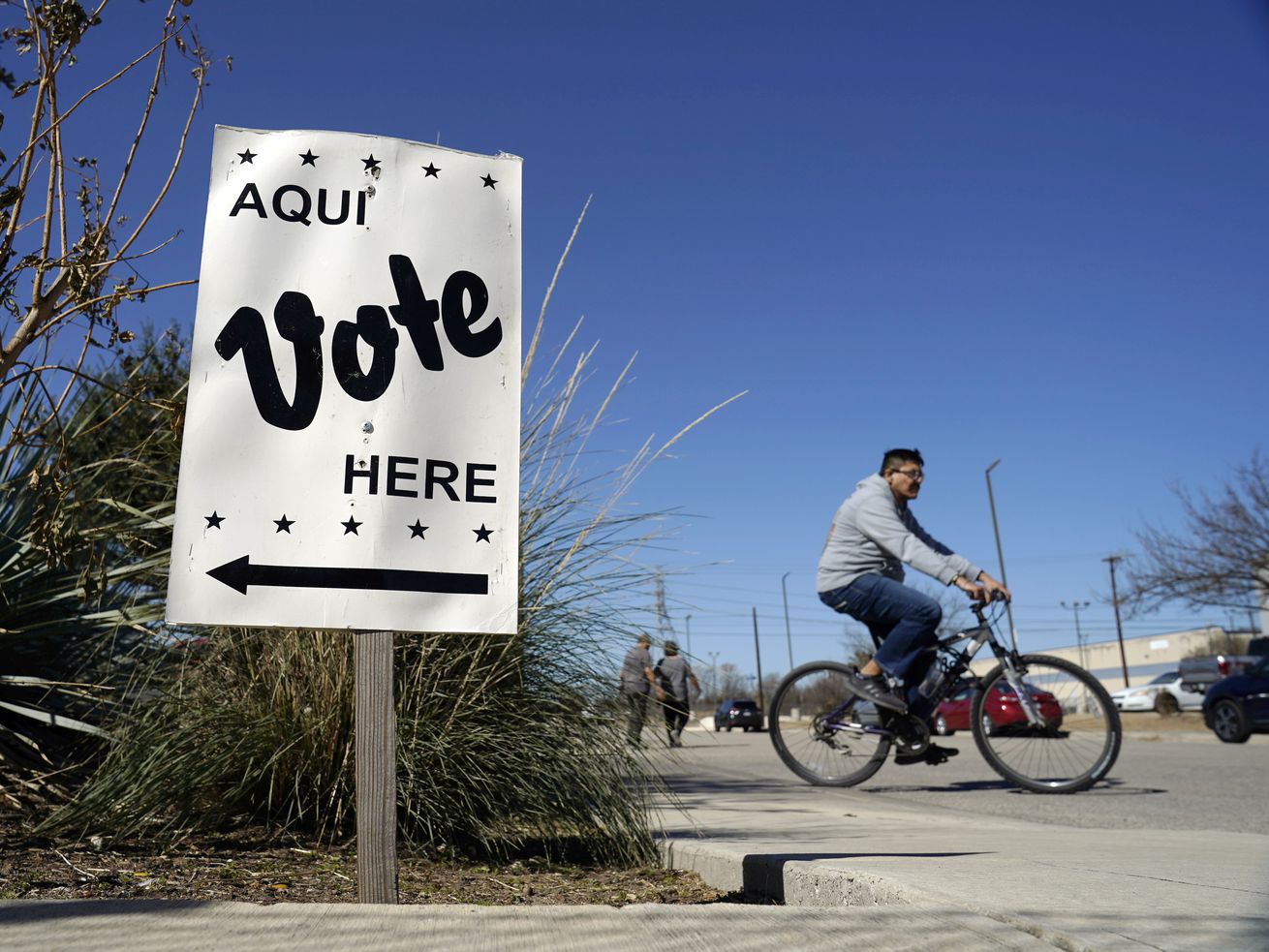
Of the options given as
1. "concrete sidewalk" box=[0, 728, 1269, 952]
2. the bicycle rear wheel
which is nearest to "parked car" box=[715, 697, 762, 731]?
the bicycle rear wheel

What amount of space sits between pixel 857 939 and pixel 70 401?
4.76 m

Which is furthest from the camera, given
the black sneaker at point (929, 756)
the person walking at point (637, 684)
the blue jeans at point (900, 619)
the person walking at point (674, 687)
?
the black sneaker at point (929, 756)

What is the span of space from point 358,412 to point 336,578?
38 cm

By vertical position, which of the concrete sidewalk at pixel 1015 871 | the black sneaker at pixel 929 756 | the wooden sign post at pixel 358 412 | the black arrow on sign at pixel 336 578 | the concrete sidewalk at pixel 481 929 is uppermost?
the wooden sign post at pixel 358 412

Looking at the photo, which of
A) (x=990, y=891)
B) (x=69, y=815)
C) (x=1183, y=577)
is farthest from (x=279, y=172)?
(x=1183, y=577)

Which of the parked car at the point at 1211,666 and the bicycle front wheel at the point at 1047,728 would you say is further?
the parked car at the point at 1211,666

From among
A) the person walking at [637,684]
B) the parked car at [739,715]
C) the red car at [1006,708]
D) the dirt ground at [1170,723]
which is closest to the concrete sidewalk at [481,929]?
the person walking at [637,684]

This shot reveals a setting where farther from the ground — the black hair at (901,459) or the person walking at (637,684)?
the black hair at (901,459)

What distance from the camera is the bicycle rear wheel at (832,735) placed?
624cm

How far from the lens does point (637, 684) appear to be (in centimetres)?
386

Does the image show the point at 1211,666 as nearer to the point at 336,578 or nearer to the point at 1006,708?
the point at 1006,708

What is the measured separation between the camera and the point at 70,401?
5246 millimetres

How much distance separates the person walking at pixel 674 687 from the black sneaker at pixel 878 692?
5.81 ft

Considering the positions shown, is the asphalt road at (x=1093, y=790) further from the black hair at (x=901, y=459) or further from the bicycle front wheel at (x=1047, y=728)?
the black hair at (x=901, y=459)
